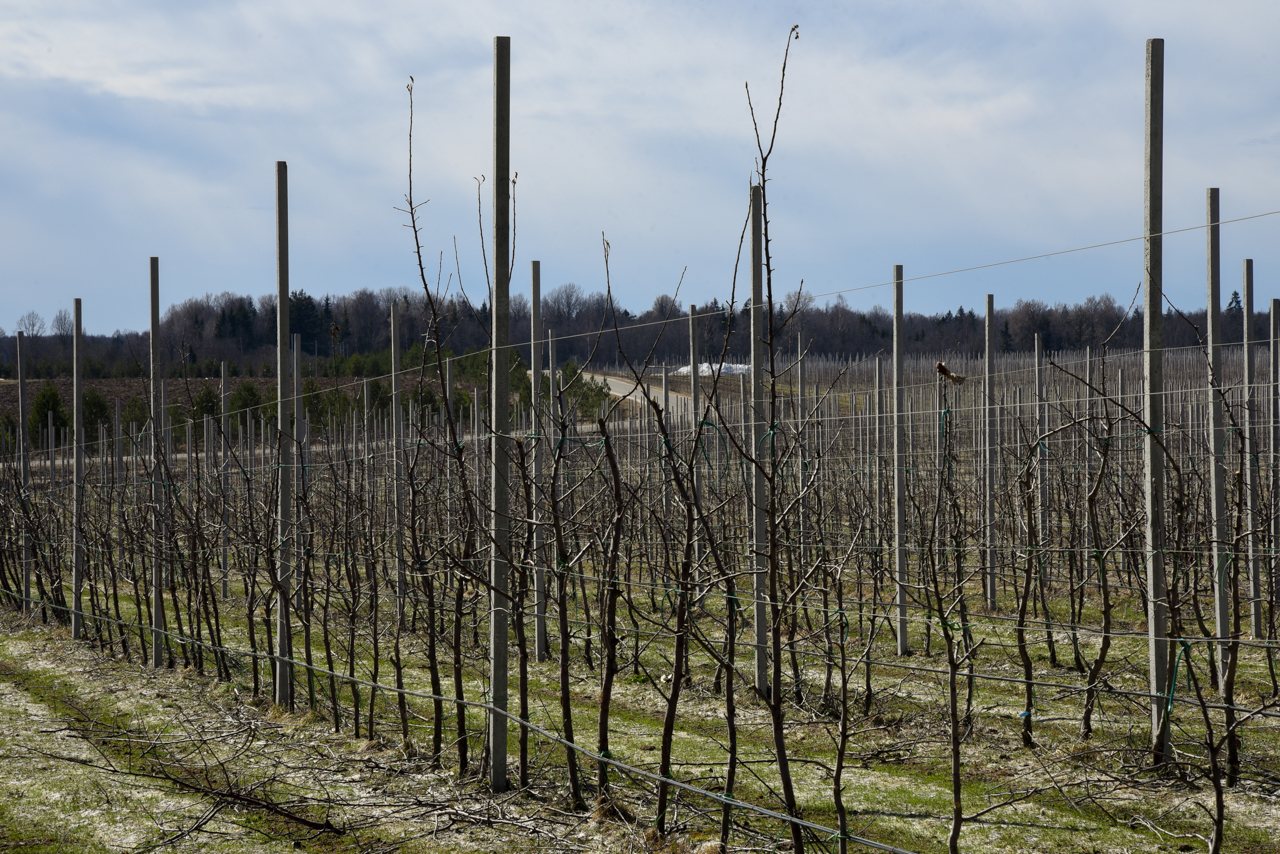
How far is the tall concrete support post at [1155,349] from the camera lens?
4.33 meters

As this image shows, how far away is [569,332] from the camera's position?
74.4ft

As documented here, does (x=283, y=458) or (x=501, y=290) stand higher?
(x=501, y=290)

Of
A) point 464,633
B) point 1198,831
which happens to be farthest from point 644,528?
point 1198,831

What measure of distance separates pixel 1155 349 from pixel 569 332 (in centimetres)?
1879

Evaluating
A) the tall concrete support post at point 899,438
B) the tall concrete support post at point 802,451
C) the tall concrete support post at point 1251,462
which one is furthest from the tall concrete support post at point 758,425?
the tall concrete support post at point 1251,462

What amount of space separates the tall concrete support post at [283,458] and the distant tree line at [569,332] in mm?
412

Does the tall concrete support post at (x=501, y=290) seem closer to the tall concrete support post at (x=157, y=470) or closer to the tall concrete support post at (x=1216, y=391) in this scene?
the tall concrete support post at (x=1216, y=391)

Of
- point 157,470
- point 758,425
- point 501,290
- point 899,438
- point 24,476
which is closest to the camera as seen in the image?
point 501,290

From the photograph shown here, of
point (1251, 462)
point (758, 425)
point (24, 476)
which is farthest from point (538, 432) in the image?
point (24, 476)

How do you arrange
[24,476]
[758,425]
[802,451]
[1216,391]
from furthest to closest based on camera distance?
[24,476], [802,451], [758,425], [1216,391]

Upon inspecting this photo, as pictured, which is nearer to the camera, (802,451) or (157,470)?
(802,451)

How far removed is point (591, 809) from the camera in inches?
164

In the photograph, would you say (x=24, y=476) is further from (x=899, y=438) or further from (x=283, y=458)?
(x=899, y=438)

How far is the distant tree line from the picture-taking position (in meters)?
6.15
